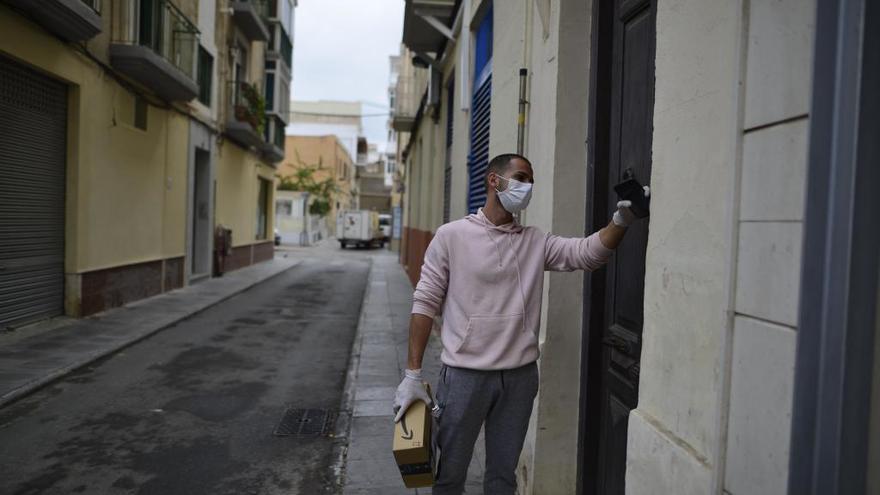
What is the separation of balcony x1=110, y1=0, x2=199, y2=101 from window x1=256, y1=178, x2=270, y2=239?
12.2 metres

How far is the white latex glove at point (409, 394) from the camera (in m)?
2.74

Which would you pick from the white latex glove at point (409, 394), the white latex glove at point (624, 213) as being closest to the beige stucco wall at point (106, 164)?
the white latex glove at point (409, 394)

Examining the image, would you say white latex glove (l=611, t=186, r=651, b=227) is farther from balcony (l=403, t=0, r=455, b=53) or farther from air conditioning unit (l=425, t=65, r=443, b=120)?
air conditioning unit (l=425, t=65, r=443, b=120)

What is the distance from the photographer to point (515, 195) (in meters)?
2.89

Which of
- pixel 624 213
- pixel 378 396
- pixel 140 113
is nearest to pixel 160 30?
pixel 140 113

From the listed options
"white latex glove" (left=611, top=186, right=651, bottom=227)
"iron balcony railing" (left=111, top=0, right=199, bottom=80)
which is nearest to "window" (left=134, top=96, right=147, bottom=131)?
"iron balcony railing" (left=111, top=0, right=199, bottom=80)

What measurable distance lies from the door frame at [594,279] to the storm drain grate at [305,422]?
8.64 feet

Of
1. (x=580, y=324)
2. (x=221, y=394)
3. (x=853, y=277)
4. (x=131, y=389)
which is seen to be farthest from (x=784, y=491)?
(x=131, y=389)

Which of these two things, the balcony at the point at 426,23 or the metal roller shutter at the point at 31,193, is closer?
the metal roller shutter at the point at 31,193

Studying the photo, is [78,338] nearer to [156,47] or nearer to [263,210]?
[156,47]

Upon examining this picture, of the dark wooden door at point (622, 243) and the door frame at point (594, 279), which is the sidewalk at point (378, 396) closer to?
the door frame at point (594, 279)

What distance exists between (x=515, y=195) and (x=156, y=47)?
11.1 m

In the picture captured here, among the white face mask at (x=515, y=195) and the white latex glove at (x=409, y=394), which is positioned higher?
the white face mask at (x=515, y=195)

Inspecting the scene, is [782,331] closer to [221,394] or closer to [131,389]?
[221,394]
